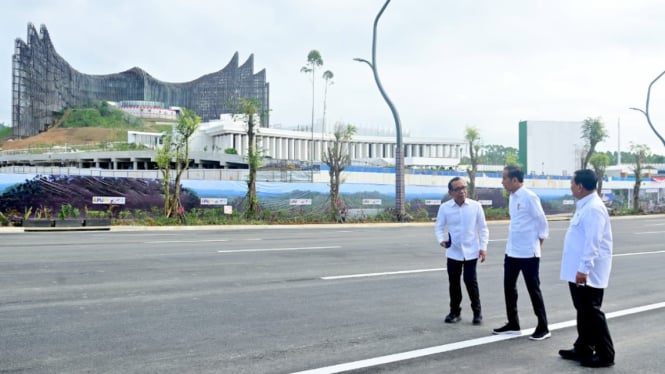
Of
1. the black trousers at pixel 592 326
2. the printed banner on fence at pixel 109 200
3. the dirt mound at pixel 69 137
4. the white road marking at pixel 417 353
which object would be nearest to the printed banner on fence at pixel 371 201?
the printed banner on fence at pixel 109 200

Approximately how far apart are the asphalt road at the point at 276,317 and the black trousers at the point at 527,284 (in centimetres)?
27

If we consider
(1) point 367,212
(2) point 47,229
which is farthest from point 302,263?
(1) point 367,212

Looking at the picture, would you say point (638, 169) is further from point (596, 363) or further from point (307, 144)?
point (307, 144)

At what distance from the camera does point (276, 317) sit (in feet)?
24.1

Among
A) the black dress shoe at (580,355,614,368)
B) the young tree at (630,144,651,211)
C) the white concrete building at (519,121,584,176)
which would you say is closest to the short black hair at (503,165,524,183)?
the black dress shoe at (580,355,614,368)

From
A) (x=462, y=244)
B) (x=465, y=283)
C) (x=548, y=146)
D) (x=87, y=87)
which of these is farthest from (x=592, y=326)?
(x=87, y=87)

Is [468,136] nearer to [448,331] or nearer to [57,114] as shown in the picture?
[448,331]

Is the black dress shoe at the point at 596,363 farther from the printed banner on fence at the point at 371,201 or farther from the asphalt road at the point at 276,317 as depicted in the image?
the printed banner on fence at the point at 371,201

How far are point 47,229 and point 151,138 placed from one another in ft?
348

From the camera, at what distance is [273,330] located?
668 cm

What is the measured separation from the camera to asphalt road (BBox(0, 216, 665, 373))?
18.1 feet

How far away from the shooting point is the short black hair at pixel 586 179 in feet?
19.2

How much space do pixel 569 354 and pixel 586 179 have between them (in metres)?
1.64

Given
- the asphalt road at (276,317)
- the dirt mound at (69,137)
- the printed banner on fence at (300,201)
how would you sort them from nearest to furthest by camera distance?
the asphalt road at (276,317)
the printed banner on fence at (300,201)
the dirt mound at (69,137)
